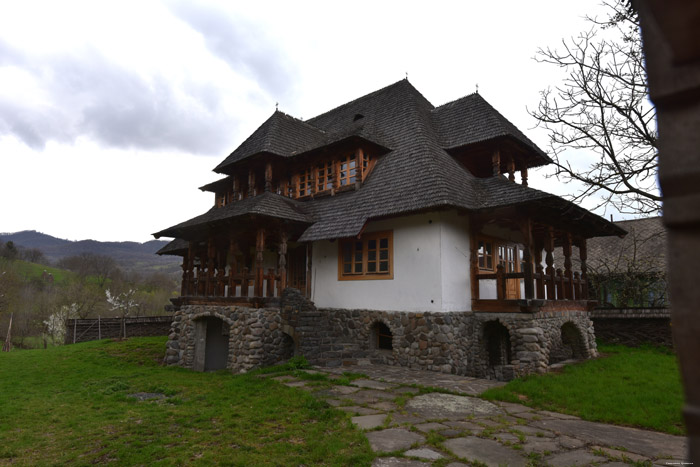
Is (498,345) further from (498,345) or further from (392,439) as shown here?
(392,439)

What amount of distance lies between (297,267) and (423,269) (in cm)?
574

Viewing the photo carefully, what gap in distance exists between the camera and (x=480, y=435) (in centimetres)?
520

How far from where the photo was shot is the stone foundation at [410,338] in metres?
9.84

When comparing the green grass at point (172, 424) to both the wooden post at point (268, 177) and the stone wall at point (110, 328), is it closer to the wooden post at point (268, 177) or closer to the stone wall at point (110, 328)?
the wooden post at point (268, 177)

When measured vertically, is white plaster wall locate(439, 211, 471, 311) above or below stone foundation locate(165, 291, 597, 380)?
above

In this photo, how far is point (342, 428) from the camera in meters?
5.55

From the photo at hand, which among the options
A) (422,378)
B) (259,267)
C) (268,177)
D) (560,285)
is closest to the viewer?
(422,378)

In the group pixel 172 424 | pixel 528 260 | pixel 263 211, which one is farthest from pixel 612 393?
pixel 263 211

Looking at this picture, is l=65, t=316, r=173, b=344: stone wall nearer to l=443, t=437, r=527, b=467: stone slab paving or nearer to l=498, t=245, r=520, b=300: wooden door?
l=498, t=245, r=520, b=300: wooden door

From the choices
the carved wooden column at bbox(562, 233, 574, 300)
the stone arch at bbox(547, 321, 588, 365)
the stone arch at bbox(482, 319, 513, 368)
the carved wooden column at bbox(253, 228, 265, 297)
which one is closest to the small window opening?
the stone arch at bbox(482, 319, 513, 368)

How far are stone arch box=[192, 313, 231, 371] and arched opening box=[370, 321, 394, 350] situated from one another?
4.94 metres

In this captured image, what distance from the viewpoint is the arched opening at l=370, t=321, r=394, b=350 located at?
458 inches

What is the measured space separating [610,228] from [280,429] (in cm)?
1087

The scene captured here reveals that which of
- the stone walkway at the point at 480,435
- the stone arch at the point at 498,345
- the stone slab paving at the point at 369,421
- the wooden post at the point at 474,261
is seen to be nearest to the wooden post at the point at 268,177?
the wooden post at the point at 474,261
